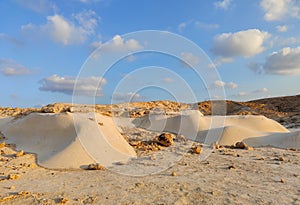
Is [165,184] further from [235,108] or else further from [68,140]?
[235,108]

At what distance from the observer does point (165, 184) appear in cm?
518

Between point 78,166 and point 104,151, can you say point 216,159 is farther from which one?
point 78,166

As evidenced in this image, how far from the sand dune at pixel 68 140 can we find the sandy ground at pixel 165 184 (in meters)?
0.46

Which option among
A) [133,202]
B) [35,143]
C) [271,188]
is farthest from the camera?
[35,143]

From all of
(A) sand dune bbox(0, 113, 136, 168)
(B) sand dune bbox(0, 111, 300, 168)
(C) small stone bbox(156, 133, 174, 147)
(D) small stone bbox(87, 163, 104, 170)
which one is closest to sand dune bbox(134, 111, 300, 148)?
(B) sand dune bbox(0, 111, 300, 168)

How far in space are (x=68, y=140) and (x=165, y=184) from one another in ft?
11.7

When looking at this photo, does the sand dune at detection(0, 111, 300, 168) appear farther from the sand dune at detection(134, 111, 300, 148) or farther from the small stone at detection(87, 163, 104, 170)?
the small stone at detection(87, 163, 104, 170)

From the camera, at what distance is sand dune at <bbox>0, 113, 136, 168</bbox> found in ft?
22.6

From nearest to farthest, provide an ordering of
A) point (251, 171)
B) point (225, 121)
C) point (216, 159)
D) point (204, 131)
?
point (251, 171), point (216, 159), point (204, 131), point (225, 121)

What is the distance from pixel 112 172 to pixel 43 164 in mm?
1796

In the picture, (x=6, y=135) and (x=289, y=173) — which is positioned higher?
(x=6, y=135)

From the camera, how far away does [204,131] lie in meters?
12.5

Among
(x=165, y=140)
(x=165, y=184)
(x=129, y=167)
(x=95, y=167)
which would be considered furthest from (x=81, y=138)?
(x=165, y=184)

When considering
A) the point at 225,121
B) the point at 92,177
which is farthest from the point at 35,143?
the point at 225,121
